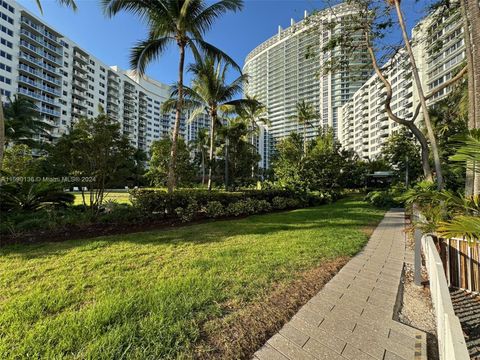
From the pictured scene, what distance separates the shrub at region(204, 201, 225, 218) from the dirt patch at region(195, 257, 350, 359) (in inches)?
228

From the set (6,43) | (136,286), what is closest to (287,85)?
(6,43)

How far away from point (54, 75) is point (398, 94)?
84.1m

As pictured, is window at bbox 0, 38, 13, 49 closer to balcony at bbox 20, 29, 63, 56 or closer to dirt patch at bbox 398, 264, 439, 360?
balcony at bbox 20, 29, 63, 56

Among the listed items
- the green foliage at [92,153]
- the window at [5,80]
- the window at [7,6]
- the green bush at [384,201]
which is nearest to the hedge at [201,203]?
the green foliage at [92,153]

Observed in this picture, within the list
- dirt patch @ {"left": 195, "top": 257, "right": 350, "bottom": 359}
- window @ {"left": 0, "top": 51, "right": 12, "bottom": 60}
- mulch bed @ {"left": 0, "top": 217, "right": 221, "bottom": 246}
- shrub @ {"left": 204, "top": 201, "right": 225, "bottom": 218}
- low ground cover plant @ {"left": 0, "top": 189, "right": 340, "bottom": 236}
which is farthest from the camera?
window @ {"left": 0, "top": 51, "right": 12, "bottom": 60}

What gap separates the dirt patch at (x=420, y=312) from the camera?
7.63 feet

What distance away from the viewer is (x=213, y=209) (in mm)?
8977

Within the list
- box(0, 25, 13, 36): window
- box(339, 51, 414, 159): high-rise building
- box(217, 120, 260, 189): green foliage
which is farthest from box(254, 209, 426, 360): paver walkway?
box(0, 25, 13, 36): window

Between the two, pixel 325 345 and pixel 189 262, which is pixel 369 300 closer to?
pixel 325 345

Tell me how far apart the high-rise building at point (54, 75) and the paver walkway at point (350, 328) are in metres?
40.0

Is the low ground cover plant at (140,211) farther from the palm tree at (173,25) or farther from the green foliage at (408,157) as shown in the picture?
the green foliage at (408,157)

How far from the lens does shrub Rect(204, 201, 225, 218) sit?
894cm

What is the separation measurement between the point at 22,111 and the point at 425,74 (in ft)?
221

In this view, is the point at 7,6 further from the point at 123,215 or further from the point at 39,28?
the point at 123,215
